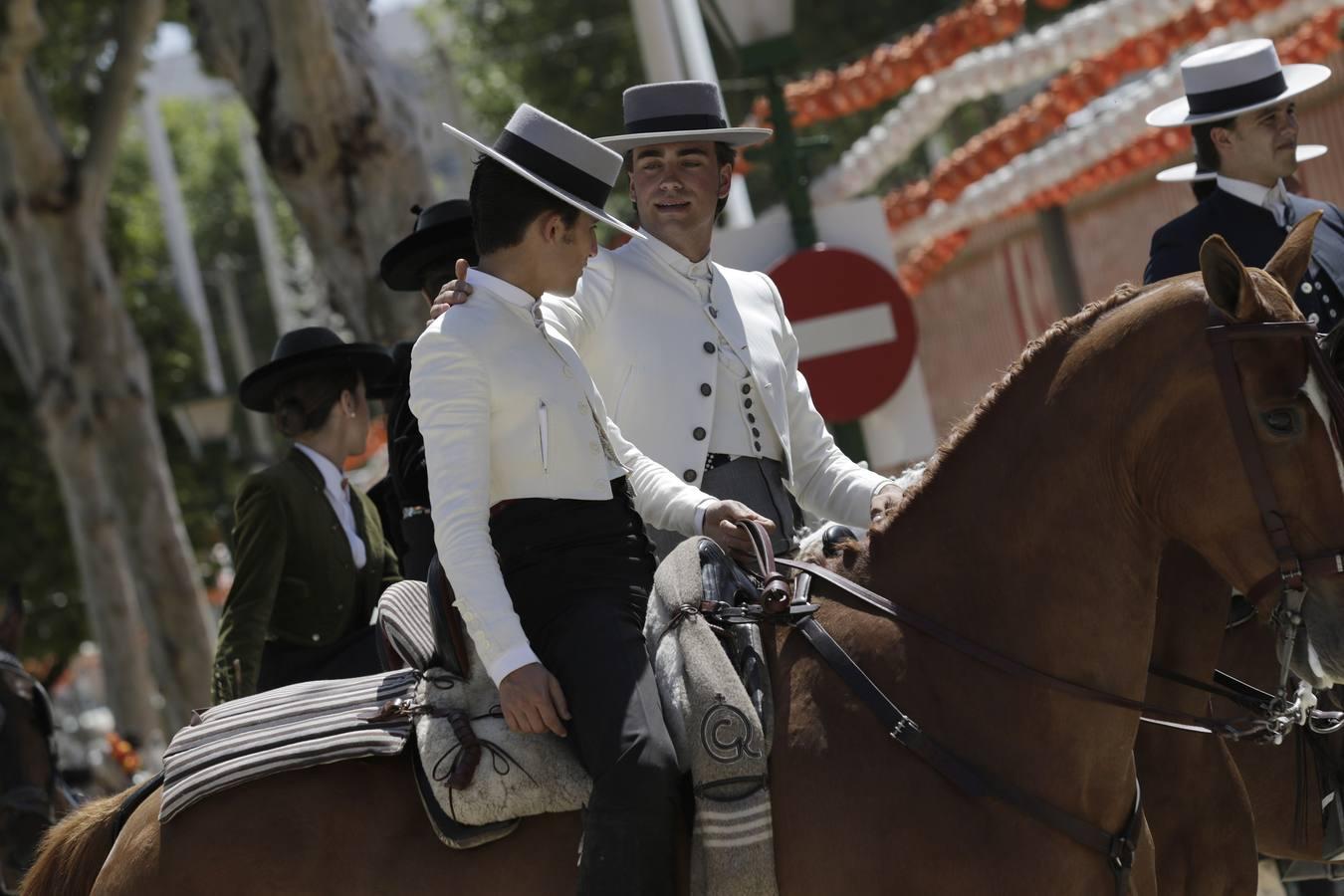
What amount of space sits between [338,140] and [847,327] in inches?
148

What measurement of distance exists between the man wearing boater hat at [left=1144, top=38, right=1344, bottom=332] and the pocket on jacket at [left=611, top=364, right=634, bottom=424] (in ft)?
6.00

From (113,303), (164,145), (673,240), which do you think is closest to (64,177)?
(113,303)

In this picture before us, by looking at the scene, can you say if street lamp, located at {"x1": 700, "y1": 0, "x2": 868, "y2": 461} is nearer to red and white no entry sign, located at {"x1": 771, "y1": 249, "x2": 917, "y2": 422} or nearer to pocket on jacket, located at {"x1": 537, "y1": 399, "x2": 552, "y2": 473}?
red and white no entry sign, located at {"x1": 771, "y1": 249, "x2": 917, "y2": 422}

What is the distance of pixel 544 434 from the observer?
4.31 m

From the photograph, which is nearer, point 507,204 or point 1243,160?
point 507,204

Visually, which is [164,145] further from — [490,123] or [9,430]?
[9,430]

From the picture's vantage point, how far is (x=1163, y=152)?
48.3ft

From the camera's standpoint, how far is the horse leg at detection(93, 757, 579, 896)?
415 cm

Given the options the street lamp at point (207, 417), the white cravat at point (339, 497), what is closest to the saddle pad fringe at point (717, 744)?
the white cravat at point (339, 497)

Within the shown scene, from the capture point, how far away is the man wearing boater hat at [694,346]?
16.9 ft

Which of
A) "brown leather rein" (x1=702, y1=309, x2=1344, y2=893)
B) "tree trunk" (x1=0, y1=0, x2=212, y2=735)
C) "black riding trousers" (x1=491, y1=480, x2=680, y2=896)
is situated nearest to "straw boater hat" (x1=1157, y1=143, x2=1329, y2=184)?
"brown leather rein" (x1=702, y1=309, x2=1344, y2=893)

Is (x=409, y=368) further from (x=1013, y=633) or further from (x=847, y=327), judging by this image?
(x=1013, y=633)

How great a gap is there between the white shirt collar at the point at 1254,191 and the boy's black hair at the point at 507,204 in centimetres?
272

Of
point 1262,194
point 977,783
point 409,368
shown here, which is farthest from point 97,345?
point 977,783
